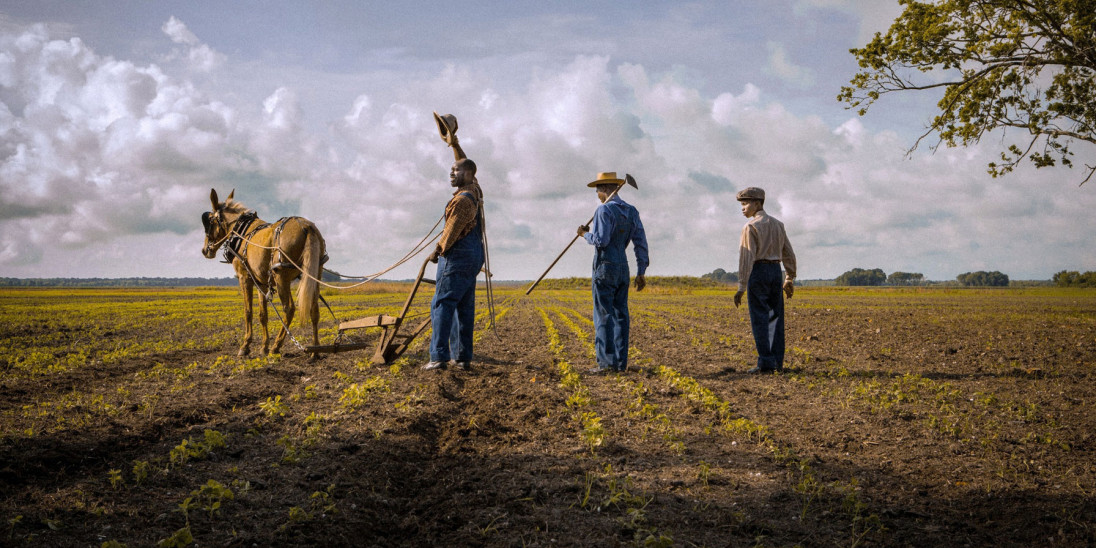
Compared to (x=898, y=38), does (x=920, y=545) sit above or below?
below

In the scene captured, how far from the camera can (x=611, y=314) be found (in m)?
8.95

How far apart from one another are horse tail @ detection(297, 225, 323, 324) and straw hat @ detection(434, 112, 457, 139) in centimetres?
301

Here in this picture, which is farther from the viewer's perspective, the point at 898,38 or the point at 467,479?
the point at 898,38

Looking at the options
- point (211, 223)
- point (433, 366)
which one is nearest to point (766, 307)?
point (433, 366)

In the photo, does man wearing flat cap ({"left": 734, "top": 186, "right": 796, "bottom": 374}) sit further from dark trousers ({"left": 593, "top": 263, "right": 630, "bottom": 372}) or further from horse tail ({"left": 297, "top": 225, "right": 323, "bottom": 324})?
horse tail ({"left": 297, "top": 225, "right": 323, "bottom": 324})

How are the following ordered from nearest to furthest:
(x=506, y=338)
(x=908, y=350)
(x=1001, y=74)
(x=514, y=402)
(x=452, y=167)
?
(x=514, y=402)
(x=452, y=167)
(x=908, y=350)
(x=506, y=338)
(x=1001, y=74)

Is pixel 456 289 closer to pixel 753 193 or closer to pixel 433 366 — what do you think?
pixel 433 366

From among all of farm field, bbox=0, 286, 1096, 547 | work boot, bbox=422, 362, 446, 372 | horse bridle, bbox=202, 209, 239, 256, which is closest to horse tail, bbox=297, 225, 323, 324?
farm field, bbox=0, 286, 1096, 547

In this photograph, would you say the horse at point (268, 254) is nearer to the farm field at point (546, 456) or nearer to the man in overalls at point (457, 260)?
the farm field at point (546, 456)

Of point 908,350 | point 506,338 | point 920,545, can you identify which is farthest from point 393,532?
point 908,350

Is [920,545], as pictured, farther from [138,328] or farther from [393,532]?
[138,328]

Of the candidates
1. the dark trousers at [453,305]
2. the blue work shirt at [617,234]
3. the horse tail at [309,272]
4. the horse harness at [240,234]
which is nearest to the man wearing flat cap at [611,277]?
the blue work shirt at [617,234]

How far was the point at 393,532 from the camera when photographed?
12.6 ft

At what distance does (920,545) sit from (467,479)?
3.02 metres
